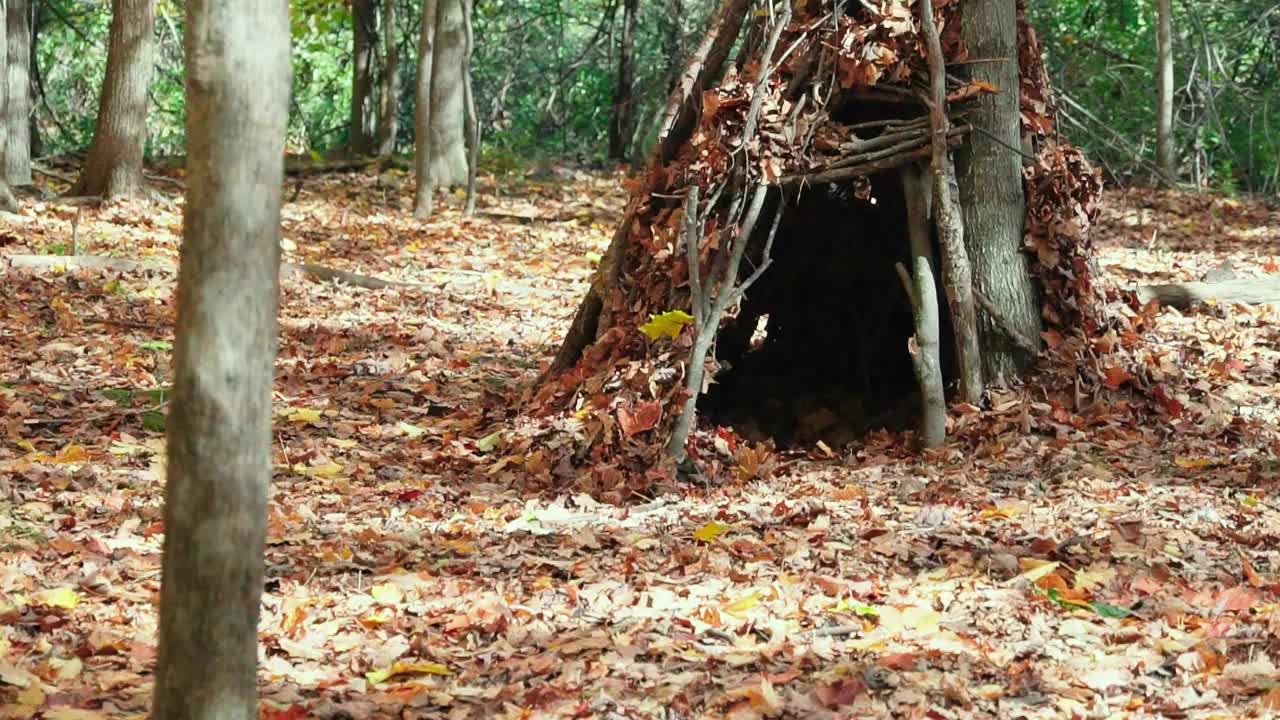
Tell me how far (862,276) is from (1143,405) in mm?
1892

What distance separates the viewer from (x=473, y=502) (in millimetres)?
5809

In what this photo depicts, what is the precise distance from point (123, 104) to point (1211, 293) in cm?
854

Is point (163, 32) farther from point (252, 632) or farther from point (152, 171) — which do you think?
point (252, 632)

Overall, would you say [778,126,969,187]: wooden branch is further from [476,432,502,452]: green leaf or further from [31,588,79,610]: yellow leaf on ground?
[31,588,79,610]: yellow leaf on ground

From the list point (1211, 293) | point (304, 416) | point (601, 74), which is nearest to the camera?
point (304, 416)

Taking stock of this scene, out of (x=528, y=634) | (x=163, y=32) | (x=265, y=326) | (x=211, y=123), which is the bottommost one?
(x=528, y=634)

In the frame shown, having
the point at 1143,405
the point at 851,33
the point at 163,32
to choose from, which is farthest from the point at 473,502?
the point at 163,32

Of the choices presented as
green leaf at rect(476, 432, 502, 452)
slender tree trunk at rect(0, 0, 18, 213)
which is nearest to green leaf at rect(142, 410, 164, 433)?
green leaf at rect(476, 432, 502, 452)

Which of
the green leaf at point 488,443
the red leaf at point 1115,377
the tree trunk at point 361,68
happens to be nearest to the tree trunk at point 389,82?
the tree trunk at point 361,68

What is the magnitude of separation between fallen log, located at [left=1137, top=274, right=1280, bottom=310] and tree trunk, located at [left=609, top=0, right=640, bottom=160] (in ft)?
29.3

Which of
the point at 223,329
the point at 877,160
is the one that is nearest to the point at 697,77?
the point at 877,160

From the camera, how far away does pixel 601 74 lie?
64.5 ft

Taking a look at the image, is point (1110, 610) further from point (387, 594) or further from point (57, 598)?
point (57, 598)

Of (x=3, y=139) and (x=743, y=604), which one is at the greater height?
(x=3, y=139)
